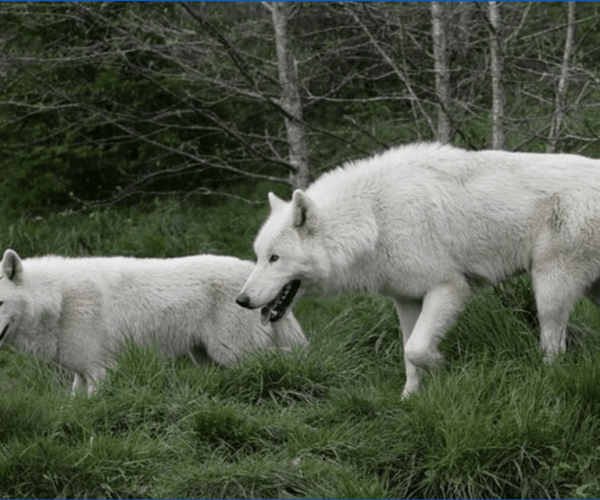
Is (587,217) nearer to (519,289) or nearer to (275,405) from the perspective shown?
(519,289)

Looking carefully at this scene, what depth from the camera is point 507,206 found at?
7.30 meters

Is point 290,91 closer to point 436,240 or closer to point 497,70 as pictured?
point 497,70

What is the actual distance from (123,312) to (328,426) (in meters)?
2.83

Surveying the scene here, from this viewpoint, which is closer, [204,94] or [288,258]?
[288,258]

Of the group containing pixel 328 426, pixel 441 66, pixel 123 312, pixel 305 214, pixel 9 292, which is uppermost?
pixel 441 66

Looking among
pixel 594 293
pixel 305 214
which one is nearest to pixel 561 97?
pixel 594 293

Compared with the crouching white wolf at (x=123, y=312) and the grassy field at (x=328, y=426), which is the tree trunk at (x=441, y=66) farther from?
the grassy field at (x=328, y=426)

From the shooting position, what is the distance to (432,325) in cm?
708

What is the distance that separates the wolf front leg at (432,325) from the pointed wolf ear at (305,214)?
2.92ft

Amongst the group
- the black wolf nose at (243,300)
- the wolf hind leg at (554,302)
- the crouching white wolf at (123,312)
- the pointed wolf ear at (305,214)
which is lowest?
the crouching white wolf at (123,312)

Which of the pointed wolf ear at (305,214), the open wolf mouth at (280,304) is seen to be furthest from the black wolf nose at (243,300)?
the pointed wolf ear at (305,214)

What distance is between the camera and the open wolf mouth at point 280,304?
7.29 m

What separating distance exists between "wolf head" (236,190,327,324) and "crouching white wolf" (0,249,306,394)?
1059 mm

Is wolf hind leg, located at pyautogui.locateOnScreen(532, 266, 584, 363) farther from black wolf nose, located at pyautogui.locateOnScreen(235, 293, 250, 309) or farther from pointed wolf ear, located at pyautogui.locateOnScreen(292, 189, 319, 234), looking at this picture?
black wolf nose, located at pyautogui.locateOnScreen(235, 293, 250, 309)
